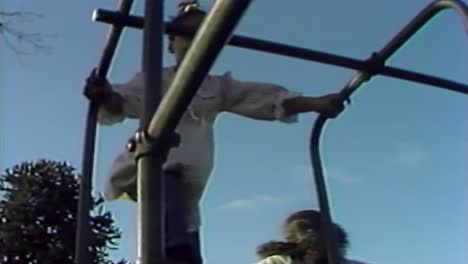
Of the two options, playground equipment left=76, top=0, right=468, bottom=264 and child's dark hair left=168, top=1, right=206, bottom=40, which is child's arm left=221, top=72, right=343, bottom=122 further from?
playground equipment left=76, top=0, right=468, bottom=264

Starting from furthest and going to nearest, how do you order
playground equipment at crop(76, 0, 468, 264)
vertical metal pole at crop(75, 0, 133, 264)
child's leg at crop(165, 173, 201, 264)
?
1. child's leg at crop(165, 173, 201, 264)
2. vertical metal pole at crop(75, 0, 133, 264)
3. playground equipment at crop(76, 0, 468, 264)

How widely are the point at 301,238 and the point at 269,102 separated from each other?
13.7 inches

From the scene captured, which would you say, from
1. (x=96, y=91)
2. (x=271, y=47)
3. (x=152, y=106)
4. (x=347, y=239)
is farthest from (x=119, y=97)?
(x=152, y=106)

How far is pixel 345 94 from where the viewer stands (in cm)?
196

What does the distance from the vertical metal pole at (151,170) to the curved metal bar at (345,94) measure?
1.89ft

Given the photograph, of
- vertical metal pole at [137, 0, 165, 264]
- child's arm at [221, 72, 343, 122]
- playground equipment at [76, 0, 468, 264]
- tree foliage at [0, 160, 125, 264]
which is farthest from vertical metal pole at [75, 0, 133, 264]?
tree foliage at [0, 160, 125, 264]

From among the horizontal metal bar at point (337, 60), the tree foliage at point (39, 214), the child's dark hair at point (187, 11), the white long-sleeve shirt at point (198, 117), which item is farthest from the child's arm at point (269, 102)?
the tree foliage at point (39, 214)

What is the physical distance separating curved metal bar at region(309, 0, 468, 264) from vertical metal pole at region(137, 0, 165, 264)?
22.6 inches

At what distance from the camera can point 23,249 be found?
211 inches

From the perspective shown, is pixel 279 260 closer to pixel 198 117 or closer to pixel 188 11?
pixel 198 117

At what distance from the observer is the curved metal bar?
1.74m

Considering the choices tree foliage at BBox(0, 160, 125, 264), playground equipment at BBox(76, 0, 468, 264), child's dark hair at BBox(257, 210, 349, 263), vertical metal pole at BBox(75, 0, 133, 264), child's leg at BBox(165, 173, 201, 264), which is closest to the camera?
playground equipment at BBox(76, 0, 468, 264)

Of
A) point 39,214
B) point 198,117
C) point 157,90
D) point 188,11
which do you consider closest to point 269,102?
point 198,117

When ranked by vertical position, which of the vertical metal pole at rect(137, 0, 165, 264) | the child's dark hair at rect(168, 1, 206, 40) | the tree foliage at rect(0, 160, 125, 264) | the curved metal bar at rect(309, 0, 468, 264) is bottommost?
the vertical metal pole at rect(137, 0, 165, 264)
